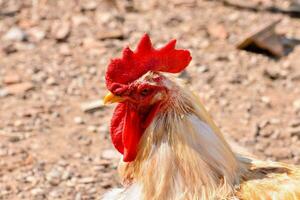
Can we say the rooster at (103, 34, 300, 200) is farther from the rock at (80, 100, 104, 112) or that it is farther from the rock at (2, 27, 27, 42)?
the rock at (2, 27, 27, 42)

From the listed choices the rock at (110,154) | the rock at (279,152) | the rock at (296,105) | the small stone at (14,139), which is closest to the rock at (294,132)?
the rock at (279,152)

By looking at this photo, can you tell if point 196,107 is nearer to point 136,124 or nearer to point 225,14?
point 136,124

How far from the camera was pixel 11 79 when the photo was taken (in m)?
6.37

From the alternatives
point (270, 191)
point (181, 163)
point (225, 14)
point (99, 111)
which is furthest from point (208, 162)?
point (225, 14)

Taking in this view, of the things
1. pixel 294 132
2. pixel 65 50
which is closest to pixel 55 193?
pixel 294 132

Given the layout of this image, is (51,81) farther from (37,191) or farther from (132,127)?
(132,127)

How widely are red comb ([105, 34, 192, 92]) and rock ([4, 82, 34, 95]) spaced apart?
2898 mm

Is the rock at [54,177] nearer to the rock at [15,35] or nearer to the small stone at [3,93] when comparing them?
the small stone at [3,93]

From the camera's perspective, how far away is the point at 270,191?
3406 mm

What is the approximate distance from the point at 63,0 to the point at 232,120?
3002 millimetres

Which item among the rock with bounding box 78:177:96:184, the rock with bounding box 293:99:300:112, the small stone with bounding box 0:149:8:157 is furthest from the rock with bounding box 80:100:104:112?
the rock with bounding box 293:99:300:112

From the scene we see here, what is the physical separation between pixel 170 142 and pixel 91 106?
2639 millimetres

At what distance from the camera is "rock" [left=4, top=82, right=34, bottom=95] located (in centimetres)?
620

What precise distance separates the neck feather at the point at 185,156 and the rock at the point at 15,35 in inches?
156
